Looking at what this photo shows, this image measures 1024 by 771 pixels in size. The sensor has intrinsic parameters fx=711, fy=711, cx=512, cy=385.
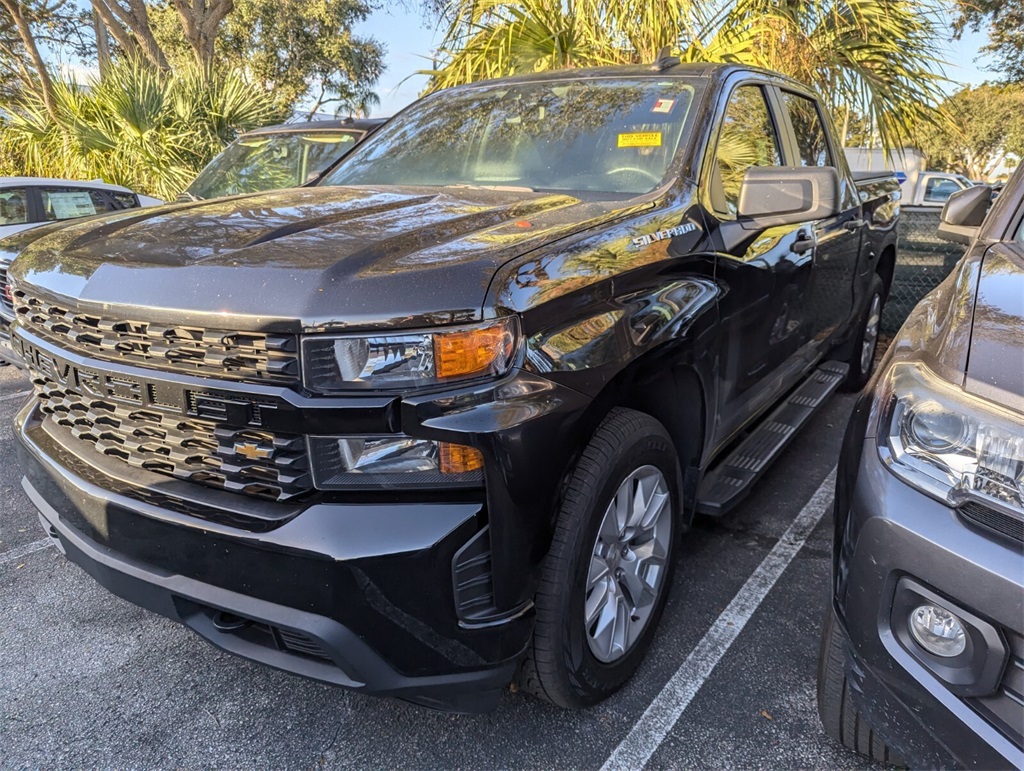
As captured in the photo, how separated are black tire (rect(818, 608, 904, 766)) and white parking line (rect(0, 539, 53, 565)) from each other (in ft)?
9.90

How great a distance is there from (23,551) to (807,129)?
4.34 metres

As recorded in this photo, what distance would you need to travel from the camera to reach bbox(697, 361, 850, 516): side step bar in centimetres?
262

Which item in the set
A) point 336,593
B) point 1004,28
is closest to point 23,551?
point 336,593

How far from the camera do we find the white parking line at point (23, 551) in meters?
3.01

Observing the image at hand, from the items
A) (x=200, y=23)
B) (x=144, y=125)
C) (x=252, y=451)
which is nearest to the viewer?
(x=252, y=451)

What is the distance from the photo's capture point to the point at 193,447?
1740 mm

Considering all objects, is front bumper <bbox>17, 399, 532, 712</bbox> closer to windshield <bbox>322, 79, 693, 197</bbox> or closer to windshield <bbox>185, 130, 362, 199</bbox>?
windshield <bbox>322, 79, 693, 197</bbox>

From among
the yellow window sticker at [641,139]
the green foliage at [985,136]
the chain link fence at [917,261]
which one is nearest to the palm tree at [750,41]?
the chain link fence at [917,261]

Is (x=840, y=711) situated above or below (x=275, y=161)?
below

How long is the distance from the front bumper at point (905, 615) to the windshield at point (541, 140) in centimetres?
139

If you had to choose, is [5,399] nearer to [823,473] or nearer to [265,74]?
[823,473]

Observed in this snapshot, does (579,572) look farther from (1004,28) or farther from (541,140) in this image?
(1004,28)

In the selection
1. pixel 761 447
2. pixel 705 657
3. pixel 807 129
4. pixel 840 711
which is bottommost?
pixel 705 657

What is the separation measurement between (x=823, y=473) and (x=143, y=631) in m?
3.29
